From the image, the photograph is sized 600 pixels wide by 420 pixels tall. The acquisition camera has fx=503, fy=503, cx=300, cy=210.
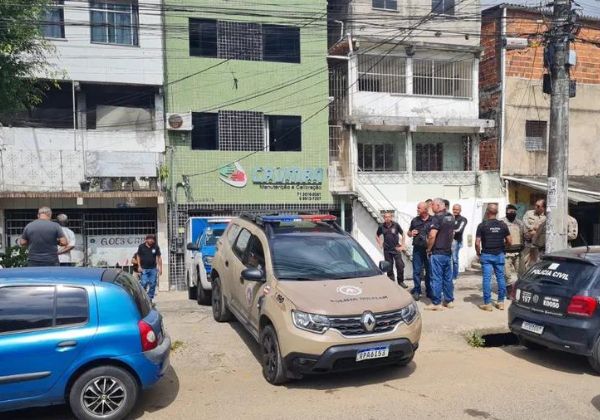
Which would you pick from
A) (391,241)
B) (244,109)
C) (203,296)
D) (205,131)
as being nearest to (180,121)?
(205,131)

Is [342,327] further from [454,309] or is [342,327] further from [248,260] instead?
[454,309]

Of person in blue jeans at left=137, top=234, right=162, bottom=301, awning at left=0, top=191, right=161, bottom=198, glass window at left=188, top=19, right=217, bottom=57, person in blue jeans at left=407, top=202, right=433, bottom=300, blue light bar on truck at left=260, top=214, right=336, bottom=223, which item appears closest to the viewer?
blue light bar on truck at left=260, top=214, right=336, bottom=223

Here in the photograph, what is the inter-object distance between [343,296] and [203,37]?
13055 millimetres

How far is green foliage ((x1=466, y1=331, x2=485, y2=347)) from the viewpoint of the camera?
24.2 ft

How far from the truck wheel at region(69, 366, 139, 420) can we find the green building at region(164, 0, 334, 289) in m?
11.6

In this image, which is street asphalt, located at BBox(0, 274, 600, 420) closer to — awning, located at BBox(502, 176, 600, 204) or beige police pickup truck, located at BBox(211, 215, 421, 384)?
A: beige police pickup truck, located at BBox(211, 215, 421, 384)

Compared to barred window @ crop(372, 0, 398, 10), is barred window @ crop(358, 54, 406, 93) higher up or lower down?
lower down

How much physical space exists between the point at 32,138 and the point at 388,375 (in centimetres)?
1329

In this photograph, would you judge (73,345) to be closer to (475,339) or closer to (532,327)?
(532,327)

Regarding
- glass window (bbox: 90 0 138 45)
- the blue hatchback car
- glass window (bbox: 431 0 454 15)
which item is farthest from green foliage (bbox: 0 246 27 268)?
glass window (bbox: 431 0 454 15)

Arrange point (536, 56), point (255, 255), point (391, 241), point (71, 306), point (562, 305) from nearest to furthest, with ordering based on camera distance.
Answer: point (71, 306), point (562, 305), point (255, 255), point (391, 241), point (536, 56)

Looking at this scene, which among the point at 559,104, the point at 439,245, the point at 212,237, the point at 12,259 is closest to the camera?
the point at 439,245

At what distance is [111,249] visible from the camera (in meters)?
16.0

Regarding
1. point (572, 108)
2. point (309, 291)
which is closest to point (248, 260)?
point (309, 291)
